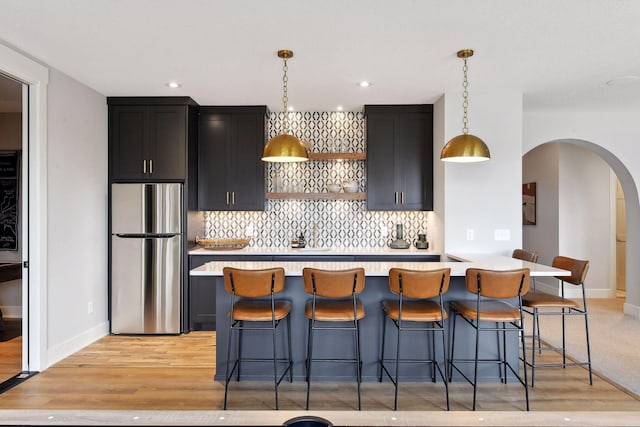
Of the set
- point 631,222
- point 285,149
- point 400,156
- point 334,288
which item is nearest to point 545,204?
point 631,222

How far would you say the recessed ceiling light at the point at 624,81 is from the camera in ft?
13.2

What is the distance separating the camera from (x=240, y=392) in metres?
3.14

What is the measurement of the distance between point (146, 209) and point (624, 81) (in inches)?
201

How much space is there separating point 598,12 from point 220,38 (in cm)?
259

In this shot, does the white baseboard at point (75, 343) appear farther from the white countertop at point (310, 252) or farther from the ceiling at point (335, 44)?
the ceiling at point (335, 44)

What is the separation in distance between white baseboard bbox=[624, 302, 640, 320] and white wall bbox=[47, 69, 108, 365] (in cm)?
646

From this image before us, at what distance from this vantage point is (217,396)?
308cm

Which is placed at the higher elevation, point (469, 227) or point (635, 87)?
point (635, 87)

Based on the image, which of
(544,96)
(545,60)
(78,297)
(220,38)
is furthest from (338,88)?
(78,297)

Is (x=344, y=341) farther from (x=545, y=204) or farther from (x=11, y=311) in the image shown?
(x=545, y=204)

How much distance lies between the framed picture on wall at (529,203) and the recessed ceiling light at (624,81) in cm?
330

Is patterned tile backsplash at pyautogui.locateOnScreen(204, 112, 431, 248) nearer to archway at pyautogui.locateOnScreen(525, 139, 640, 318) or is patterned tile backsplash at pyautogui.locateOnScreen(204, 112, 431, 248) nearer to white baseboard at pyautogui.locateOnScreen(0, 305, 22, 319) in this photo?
archway at pyautogui.locateOnScreen(525, 139, 640, 318)

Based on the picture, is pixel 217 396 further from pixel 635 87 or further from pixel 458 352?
pixel 635 87

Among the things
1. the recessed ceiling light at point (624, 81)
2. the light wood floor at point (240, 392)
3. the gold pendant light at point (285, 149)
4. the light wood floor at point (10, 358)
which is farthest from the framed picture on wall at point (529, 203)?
the light wood floor at point (10, 358)
